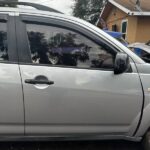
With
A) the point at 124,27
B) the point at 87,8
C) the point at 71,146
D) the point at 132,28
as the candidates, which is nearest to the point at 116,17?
the point at 124,27

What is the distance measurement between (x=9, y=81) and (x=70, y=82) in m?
0.61

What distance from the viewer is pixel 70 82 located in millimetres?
3123

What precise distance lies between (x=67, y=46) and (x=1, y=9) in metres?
0.78

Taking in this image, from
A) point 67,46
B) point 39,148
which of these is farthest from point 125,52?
point 39,148

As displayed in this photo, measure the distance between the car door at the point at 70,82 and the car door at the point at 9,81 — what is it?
7 centimetres

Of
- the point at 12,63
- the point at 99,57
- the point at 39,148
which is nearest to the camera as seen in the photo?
the point at 12,63

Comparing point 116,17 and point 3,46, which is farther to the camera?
point 116,17

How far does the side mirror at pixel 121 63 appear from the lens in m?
3.06

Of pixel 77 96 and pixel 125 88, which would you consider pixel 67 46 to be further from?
pixel 125 88

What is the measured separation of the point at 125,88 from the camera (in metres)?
3.25

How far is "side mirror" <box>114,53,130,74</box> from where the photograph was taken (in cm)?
306

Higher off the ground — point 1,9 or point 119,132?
point 1,9

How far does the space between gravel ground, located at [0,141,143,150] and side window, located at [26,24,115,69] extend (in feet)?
4.12

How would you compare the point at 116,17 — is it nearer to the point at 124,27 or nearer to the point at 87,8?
the point at 124,27
